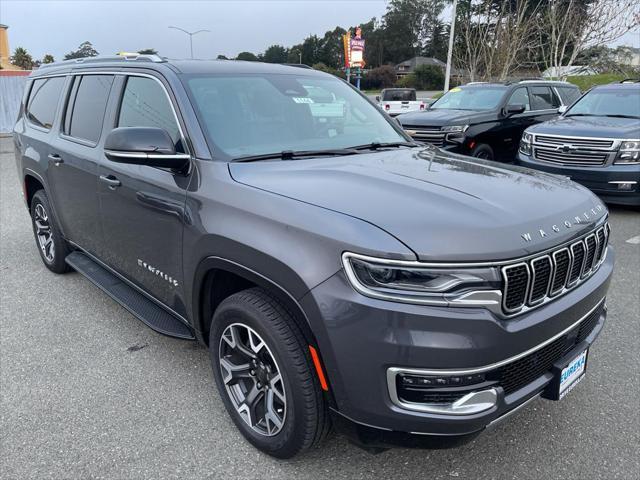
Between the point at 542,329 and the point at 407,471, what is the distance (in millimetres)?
972

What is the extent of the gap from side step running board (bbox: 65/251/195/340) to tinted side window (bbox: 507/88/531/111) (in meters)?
8.36

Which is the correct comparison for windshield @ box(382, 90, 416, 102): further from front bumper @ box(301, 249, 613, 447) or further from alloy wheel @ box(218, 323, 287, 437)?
front bumper @ box(301, 249, 613, 447)

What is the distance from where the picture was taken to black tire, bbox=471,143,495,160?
9141mm

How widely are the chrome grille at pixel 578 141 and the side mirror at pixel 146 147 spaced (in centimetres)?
639

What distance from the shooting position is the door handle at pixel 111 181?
132 inches

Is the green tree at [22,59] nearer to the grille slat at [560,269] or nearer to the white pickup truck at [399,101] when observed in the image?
the white pickup truck at [399,101]

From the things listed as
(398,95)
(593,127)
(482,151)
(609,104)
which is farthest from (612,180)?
(398,95)

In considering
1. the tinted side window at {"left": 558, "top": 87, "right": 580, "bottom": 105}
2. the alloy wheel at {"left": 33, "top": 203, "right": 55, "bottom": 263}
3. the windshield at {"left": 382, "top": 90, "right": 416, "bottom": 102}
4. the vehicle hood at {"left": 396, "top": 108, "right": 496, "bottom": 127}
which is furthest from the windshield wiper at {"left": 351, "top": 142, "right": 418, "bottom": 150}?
the windshield at {"left": 382, "top": 90, "right": 416, "bottom": 102}

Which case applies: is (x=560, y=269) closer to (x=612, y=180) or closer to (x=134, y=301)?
(x=134, y=301)

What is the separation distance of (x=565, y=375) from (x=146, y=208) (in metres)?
2.36

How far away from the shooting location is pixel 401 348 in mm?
1910

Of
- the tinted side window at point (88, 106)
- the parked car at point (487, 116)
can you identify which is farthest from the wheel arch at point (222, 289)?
the parked car at point (487, 116)

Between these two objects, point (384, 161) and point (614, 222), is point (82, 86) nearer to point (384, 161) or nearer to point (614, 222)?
point (384, 161)

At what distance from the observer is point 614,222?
7.01 metres
